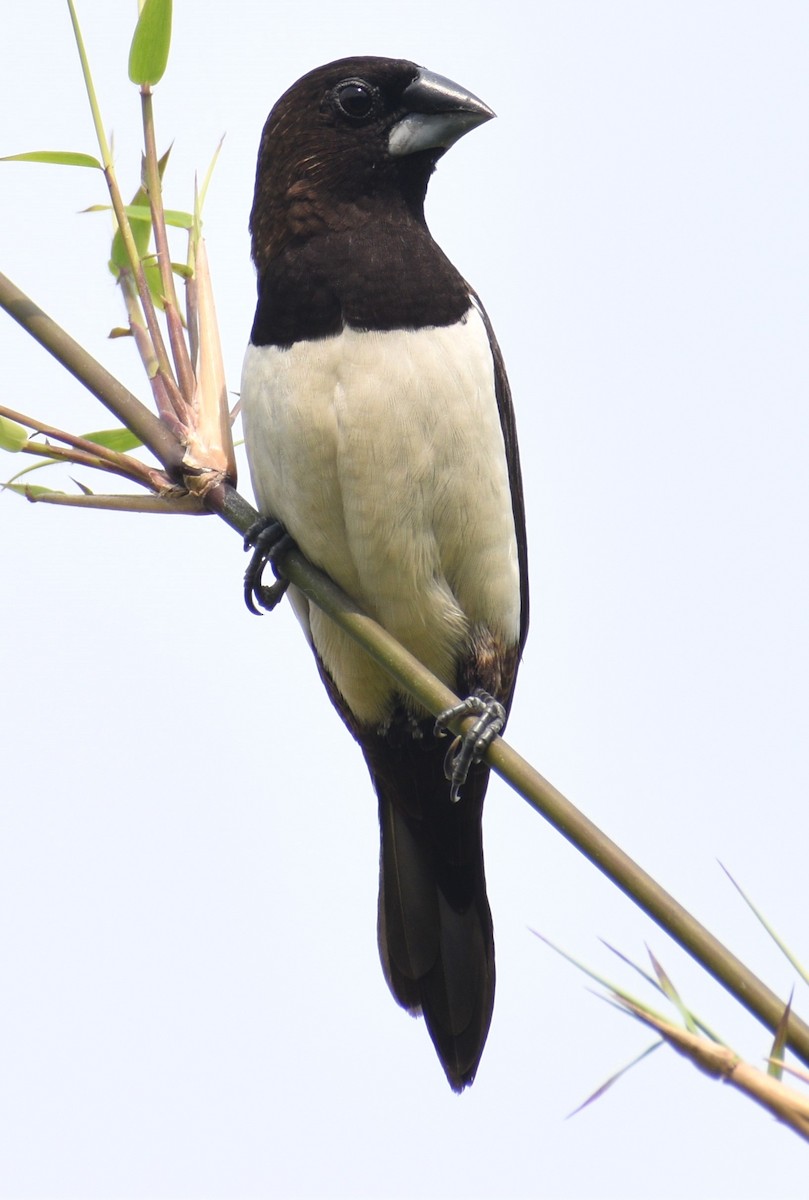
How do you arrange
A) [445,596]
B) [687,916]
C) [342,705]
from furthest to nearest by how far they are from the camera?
[342,705]
[445,596]
[687,916]

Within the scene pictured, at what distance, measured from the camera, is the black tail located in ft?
15.7

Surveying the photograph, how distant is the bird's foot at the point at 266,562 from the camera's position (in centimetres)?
405

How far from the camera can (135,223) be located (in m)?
3.42

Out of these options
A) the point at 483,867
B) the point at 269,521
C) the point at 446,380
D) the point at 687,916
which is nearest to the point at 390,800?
the point at 483,867

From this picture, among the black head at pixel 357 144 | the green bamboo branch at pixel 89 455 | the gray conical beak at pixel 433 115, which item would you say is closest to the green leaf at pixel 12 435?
the green bamboo branch at pixel 89 455

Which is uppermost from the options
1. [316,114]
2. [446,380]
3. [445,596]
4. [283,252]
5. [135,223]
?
[316,114]

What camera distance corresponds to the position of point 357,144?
439 centimetres

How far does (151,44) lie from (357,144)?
1.28 meters

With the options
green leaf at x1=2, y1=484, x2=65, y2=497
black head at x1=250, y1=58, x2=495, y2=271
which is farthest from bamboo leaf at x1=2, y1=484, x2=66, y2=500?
black head at x1=250, y1=58, x2=495, y2=271

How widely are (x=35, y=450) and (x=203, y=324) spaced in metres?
0.57

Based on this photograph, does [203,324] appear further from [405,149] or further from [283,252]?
[405,149]

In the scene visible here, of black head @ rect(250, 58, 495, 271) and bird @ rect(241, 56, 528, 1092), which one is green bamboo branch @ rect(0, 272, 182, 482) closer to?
bird @ rect(241, 56, 528, 1092)

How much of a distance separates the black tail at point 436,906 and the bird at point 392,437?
0.01 metres

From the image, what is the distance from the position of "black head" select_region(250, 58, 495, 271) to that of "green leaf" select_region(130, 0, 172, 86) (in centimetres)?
109
